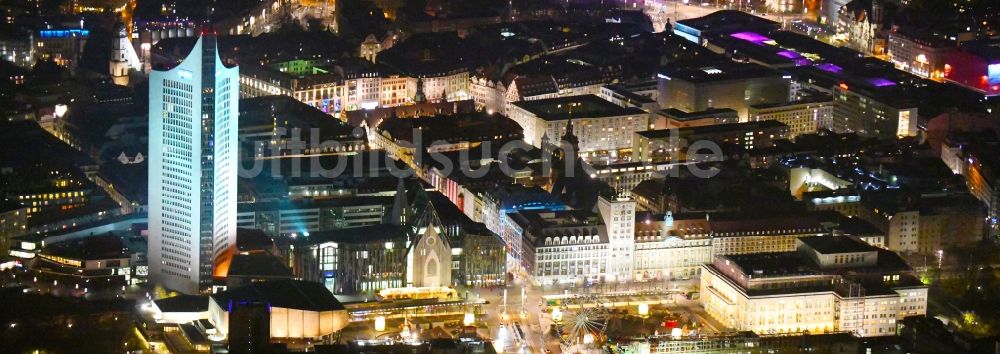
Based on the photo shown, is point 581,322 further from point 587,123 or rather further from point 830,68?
point 830,68

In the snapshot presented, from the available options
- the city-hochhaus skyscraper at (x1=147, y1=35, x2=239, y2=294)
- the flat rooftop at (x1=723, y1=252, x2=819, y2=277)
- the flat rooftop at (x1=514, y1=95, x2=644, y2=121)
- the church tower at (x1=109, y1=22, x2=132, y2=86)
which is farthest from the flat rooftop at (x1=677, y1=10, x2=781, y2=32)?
the city-hochhaus skyscraper at (x1=147, y1=35, x2=239, y2=294)

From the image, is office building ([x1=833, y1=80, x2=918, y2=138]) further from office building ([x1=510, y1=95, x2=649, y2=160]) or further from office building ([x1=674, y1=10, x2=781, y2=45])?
office building ([x1=674, y1=10, x2=781, y2=45])

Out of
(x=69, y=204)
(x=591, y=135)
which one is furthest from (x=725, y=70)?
(x=69, y=204)

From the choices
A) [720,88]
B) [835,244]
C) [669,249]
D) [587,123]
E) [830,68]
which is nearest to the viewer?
[835,244]

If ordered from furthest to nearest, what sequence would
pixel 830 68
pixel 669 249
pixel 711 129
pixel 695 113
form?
pixel 830 68 < pixel 695 113 < pixel 711 129 < pixel 669 249

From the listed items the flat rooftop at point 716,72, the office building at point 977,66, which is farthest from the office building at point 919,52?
the flat rooftop at point 716,72

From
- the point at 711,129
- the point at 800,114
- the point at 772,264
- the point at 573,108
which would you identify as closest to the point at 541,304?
the point at 772,264

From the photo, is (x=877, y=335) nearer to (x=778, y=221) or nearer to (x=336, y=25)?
(x=778, y=221)
